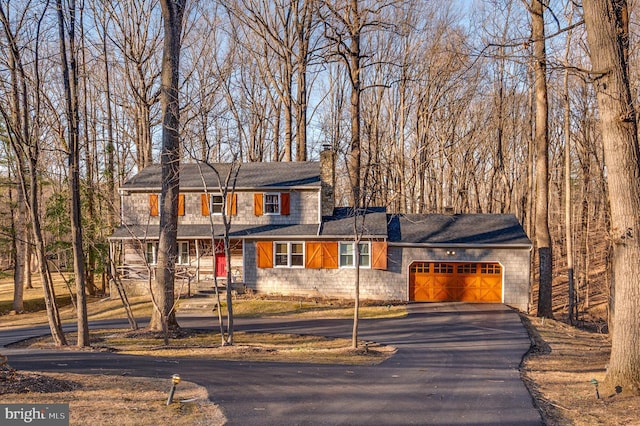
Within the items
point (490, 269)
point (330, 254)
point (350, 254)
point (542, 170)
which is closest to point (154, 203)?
point (330, 254)

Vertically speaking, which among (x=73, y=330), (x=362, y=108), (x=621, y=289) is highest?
(x=362, y=108)

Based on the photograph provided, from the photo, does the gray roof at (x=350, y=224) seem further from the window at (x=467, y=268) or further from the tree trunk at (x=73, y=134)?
the tree trunk at (x=73, y=134)

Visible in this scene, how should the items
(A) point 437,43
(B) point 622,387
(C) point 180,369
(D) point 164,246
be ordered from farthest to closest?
(A) point 437,43 < (D) point 164,246 < (C) point 180,369 < (B) point 622,387

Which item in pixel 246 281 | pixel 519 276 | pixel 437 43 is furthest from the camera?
pixel 437 43

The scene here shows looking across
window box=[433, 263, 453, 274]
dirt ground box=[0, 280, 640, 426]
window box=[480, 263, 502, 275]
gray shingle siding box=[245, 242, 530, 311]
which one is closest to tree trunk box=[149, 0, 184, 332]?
Result: dirt ground box=[0, 280, 640, 426]

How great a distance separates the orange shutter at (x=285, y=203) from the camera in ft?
86.1

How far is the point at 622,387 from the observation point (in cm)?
898

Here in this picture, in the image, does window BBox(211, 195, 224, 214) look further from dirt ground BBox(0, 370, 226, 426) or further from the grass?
dirt ground BBox(0, 370, 226, 426)

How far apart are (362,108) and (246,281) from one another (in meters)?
19.2

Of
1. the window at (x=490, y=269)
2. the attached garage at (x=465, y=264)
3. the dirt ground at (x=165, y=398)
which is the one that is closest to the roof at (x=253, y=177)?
the attached garage at (x=465, y=264)

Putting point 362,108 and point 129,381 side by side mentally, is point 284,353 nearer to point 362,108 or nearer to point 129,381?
point 129,381

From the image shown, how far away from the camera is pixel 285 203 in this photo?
26.3m

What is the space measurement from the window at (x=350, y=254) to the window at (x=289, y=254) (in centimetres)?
186

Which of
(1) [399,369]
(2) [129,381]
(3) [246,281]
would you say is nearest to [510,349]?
(1) [399,369]
